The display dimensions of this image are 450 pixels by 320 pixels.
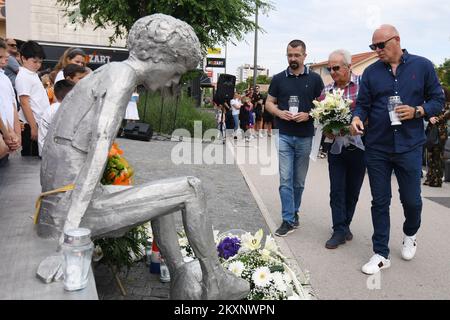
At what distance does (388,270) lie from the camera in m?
4.18

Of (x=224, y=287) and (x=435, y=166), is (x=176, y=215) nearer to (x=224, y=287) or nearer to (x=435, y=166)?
(x=224, y=287)

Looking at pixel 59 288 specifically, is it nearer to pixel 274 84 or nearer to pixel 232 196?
pixel 274 84

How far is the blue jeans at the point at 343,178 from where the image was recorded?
15.7 ft

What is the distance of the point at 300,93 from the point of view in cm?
512

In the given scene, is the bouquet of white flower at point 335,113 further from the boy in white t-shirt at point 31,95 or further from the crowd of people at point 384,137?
the boy in white t-shirt at point 31,95

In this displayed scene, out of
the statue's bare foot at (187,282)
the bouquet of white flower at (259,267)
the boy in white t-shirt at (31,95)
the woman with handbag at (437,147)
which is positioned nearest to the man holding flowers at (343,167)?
the bouquet of white flower at (259,267)

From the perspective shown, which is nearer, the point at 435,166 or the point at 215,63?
the point at 435,166

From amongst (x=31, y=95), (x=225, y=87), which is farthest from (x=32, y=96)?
(x=225, y=87)

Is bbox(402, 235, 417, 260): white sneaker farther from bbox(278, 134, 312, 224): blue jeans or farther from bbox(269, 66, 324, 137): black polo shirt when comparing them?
bbox(269, 66, 324, 137): black polo shirt

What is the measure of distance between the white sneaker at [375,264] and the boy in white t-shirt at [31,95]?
13.0 ft

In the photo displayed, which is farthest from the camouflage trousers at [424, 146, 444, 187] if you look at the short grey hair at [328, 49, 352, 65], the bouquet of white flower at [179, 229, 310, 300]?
the bouquet of white flower at [179, 229, 310, 300]

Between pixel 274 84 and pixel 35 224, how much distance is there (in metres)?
3.41

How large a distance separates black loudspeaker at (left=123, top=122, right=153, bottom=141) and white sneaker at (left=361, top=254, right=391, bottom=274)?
10.4 metres

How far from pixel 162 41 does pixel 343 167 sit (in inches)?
117
